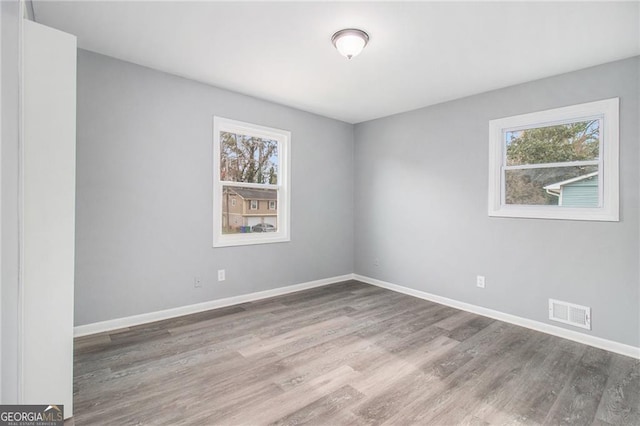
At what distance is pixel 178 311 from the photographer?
3332 millimetres

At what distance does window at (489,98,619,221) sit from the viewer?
2.78 metres

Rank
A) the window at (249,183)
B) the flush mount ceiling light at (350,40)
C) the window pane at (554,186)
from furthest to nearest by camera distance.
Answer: the window at (249,183) → the window pane at (554,186) → the flush mount ceiling light at (350,40)

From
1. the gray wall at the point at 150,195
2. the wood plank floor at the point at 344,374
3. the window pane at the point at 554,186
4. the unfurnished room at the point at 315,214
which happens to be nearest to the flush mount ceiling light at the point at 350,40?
the unfurnished room at the point at 315,214

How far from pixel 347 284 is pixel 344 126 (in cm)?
255

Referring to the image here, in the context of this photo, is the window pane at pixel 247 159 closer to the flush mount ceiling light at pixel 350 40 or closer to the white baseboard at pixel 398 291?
the white baseboard at pixel 398 291

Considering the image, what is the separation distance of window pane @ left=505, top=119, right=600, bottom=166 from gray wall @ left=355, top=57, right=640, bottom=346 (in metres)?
0.22

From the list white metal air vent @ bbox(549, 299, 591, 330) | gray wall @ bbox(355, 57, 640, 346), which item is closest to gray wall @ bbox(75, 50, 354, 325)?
gray wall @ bbox(355, 57, 640, 346)

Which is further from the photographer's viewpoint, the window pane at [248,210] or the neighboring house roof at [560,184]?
the window pane at [248,210]

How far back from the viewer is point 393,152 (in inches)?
179

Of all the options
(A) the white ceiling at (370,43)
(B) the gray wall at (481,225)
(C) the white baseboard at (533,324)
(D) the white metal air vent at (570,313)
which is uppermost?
(A) the white ceiling at (370,43)

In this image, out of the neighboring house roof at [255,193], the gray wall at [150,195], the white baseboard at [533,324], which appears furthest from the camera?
the neighboring house roof at [255,193]

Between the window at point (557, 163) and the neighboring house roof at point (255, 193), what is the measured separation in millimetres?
2732

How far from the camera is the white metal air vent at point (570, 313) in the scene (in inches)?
113

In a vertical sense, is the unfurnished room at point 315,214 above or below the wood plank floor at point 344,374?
above
